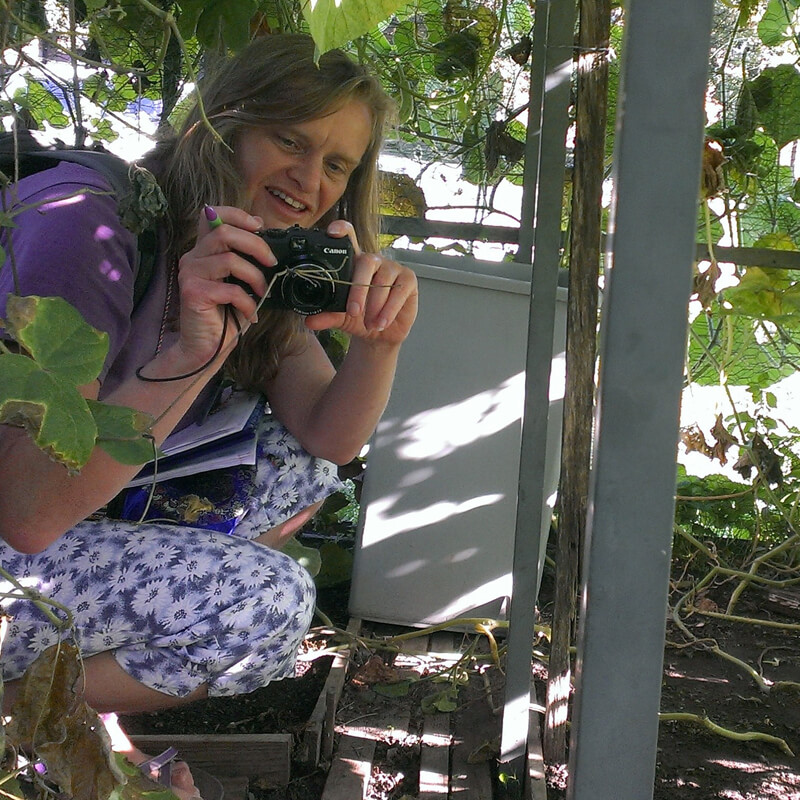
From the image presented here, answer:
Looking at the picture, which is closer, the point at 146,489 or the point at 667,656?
the point at 146,489

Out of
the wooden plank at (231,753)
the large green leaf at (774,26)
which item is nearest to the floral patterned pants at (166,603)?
the wooden plank at (231,753)

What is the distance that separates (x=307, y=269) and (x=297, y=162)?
0.31 m

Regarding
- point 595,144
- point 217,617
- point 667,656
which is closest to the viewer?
point 217,617

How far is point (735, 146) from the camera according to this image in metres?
2.11

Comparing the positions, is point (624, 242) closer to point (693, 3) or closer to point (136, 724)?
point (693, 3)

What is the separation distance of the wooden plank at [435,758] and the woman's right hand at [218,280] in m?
0.74

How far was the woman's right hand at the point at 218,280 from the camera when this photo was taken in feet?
3.62

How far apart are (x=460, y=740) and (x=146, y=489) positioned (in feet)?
2.21

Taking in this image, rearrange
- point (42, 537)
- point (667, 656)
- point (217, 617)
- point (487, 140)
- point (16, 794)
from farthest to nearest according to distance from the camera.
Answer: point (487, 140) < point (667, 656) < point (217, 617) < point (42, 537) < point (16, 794)

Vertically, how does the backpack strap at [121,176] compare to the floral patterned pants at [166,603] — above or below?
above

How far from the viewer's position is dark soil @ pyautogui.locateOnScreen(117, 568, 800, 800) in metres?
1.50

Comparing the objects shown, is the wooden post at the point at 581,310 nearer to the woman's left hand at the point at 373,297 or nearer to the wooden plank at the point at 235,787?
the woman's left hand at the point at 373,297

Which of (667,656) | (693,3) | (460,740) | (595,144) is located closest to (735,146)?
(595,144)

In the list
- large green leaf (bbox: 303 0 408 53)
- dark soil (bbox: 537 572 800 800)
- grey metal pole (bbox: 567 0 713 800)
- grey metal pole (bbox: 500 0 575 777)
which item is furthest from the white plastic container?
grey metal pole (bbox: 567 0 713 800)
